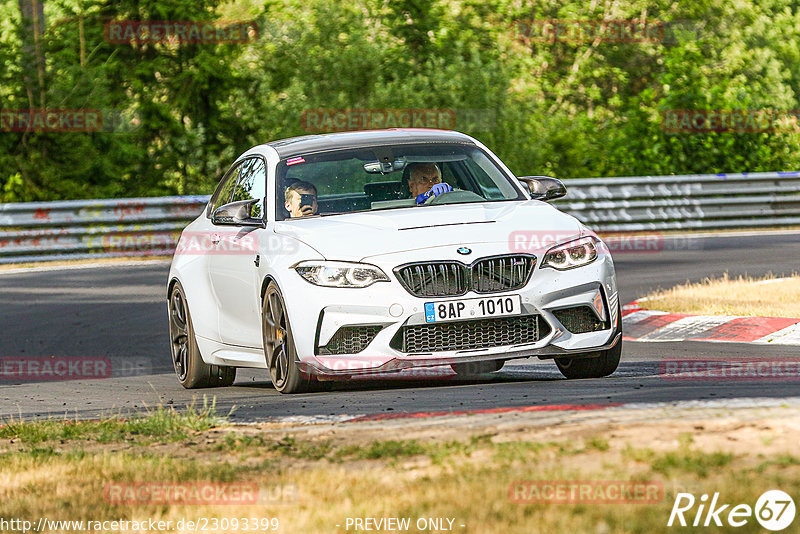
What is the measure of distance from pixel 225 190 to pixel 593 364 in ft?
11.2

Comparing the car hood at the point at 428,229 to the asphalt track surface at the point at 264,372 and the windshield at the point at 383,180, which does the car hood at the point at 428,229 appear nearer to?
the windshield at the point at 383,180

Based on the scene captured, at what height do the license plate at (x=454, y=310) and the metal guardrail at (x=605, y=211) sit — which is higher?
the license plate at (x=454, y=310)

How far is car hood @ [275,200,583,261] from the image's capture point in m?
8.38

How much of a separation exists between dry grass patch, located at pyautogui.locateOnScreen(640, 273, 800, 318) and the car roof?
352 cm

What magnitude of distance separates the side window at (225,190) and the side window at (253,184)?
0.11 metres

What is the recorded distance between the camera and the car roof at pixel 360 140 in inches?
389

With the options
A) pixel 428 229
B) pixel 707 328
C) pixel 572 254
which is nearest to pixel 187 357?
pixel 428 229

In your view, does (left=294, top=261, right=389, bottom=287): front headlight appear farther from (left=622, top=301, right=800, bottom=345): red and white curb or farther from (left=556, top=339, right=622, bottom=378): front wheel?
(left=622, top=301, right=800, bottom=345): red and white curb

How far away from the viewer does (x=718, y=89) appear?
27703 mm

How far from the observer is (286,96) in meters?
28.1

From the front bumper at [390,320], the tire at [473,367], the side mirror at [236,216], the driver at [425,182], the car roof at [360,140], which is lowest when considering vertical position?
the tire at [473,367]

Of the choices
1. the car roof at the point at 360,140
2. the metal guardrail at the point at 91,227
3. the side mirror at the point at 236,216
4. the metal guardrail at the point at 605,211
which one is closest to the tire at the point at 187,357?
the side mirror at the point at 236,216

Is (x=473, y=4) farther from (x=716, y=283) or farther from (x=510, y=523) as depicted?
(x=510, y=523)

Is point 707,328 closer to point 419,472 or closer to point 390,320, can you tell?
point 390,320
